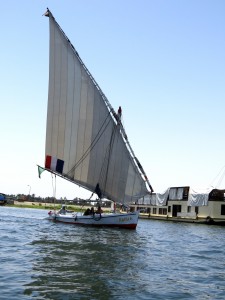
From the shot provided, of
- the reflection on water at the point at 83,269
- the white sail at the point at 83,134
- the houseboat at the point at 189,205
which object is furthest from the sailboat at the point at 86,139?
the houseboat at the point at 189,205

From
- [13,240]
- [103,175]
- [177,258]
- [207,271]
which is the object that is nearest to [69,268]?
[207,271]

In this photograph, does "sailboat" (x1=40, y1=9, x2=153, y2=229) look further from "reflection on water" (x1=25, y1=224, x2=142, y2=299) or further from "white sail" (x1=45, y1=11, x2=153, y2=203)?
"reflection on water" (x1=25, y1=224, x2=142, y2=299)

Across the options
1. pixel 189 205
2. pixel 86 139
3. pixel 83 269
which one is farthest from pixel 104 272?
pixel 189 205

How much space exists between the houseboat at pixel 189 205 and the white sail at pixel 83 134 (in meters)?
19.4

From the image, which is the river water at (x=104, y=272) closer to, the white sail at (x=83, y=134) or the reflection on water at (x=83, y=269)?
the reflection on water at (x=83, y=269)

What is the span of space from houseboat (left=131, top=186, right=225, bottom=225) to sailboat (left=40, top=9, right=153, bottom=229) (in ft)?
63.0

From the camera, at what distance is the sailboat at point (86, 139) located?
42.0 metres

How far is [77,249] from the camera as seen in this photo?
76.5 ft

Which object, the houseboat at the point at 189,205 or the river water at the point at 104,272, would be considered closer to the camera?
the river water at the point at 104,272

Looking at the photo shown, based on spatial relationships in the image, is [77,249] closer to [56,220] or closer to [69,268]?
[69,268]

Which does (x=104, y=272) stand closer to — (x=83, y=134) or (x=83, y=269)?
(x=83, y=269)

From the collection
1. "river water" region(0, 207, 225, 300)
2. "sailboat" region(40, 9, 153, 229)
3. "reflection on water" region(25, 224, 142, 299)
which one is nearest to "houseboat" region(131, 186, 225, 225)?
"sailboat" region(40, 9, 153, 229)

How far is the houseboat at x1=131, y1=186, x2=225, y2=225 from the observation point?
228ft

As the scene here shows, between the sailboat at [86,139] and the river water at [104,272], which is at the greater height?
the sailboat at [86,139]
